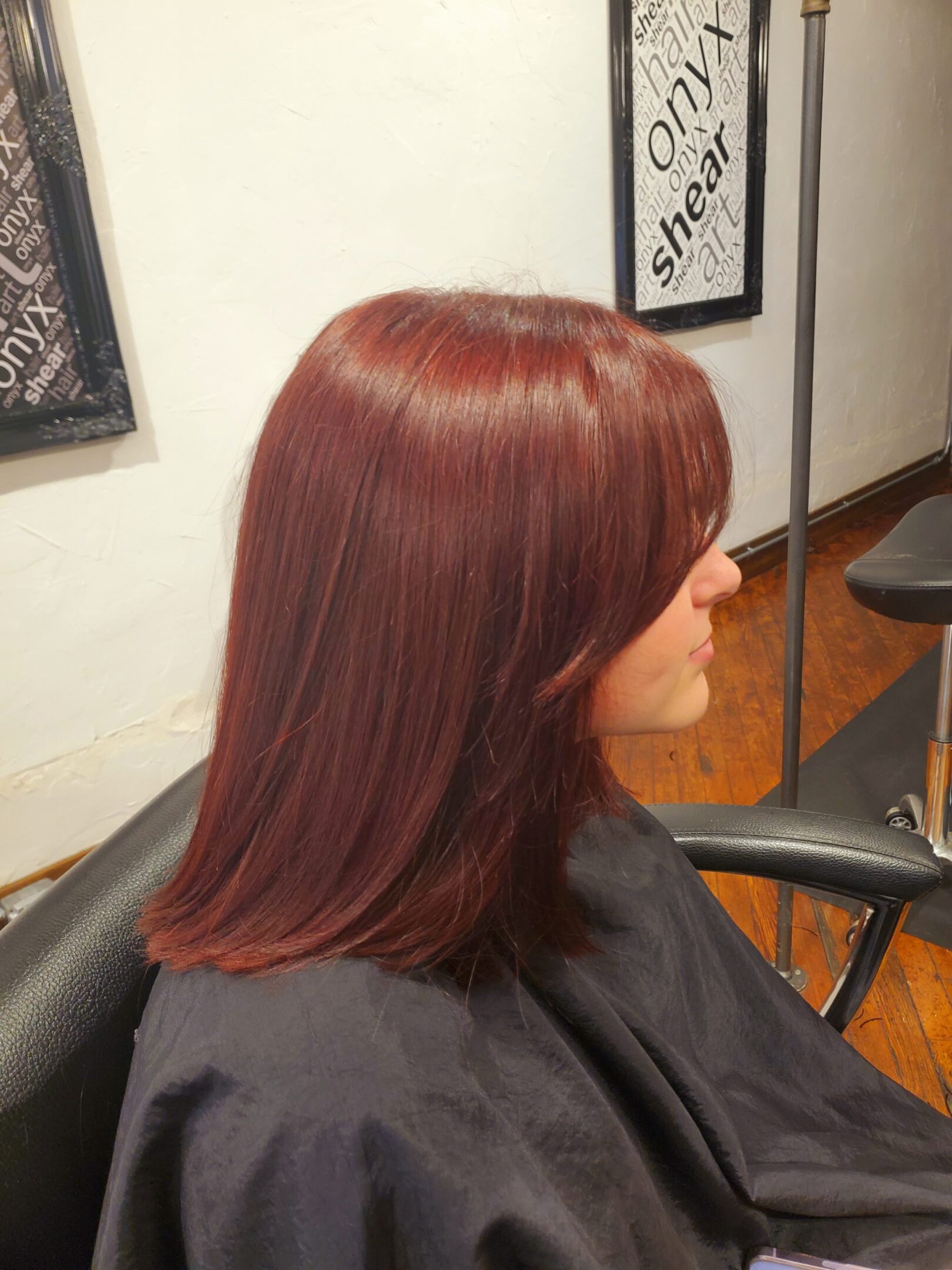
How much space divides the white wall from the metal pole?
1.02 metres

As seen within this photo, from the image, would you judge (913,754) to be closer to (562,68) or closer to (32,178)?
(562,68)

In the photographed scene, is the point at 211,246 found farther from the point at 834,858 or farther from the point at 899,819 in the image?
the point at 899,819

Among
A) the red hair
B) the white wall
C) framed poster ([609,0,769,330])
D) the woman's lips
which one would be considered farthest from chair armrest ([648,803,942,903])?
framed poster ([609,0,769,330])

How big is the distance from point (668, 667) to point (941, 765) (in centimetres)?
139

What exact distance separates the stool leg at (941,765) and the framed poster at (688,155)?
131 centimetres

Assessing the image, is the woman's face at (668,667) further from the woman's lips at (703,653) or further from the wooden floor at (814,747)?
the wooden floor at (814,747)

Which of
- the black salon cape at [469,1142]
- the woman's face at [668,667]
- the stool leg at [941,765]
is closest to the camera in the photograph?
the black salon cape at [469,1142]

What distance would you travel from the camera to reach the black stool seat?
136 cm

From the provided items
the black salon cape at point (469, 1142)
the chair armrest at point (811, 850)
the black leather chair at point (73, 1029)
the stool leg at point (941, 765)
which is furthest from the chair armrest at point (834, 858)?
the stool leg at point (941, 765)

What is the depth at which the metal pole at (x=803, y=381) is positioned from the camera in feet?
3.05

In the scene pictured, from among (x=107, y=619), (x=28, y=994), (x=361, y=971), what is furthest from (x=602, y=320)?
(x=107, y=619)

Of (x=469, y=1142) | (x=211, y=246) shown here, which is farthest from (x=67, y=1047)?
(x=211, y=246)

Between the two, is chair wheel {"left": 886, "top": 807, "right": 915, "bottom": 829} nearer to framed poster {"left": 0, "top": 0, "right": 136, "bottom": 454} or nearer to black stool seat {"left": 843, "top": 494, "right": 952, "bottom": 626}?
black stool seat {"left": 843, "top": 494, "right": 952, "bottom": 626}

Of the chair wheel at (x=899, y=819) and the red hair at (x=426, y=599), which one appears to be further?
the chair wheel at (x=899, y=819)
